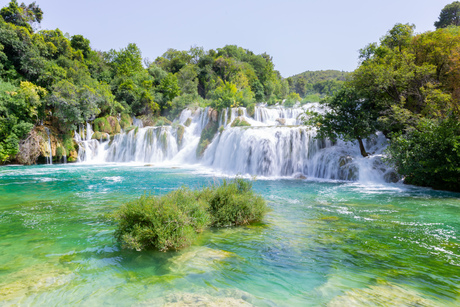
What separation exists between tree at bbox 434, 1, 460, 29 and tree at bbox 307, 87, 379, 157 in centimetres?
3713

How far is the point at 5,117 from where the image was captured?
22859mm

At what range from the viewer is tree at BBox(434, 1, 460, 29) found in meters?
38.9

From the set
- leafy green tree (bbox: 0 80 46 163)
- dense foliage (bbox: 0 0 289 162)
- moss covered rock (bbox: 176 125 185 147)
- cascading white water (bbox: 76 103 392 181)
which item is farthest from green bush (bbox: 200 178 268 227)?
leafy green tree (bbox: 0 80 46 163)

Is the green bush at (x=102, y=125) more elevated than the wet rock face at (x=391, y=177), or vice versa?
the green bush at (x=102, y=125)

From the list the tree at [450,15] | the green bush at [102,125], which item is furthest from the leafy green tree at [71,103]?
the tree at [450,15]

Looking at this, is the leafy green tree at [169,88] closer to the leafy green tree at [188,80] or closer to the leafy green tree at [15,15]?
the leafy green tree at [188,80]

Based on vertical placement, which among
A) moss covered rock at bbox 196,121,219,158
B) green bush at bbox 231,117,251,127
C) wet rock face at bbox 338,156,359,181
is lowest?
wet rock face at bbox 338,156,359,181

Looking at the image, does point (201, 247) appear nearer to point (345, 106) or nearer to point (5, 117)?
point (345, 106)

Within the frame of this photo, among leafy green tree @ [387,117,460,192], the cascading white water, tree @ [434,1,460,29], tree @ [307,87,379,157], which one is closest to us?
leafy green tree @ [387,117,460,192]

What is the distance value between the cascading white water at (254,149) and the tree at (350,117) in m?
1.22

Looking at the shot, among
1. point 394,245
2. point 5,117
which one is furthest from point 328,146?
point 5,117

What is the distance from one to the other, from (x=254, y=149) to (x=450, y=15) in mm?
43746

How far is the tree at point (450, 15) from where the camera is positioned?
38.9 metres

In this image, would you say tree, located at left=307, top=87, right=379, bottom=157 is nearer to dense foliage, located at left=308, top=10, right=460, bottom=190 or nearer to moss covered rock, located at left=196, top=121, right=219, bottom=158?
dense foliage, located at left=308, top=10, right=460, bottom=190
